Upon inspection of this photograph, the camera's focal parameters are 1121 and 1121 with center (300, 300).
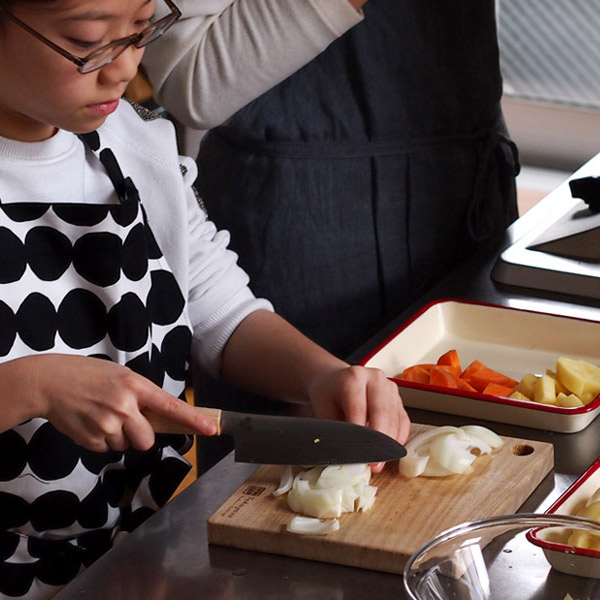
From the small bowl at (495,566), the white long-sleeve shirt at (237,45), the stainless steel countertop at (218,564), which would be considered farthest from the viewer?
the white long-sleeve shirt at (237,45)

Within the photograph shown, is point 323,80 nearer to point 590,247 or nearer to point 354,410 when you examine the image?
point 590,247

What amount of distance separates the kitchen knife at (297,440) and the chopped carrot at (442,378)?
177 millimetres

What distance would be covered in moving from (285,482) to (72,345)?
28 cm

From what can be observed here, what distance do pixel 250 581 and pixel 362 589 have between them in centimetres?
9

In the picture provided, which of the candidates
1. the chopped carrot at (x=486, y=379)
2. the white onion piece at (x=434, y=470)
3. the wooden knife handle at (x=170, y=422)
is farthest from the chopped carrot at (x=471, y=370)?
the wooden knife handle at (x=170, y=422)

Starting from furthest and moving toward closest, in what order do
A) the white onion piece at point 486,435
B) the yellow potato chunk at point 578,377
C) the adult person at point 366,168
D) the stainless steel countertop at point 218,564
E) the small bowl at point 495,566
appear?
the adult person at point 366,168
the yellow potato chunk at point 578,377
the white onion piece at point 486,435
the stainless steel countertop at point 218,564
the small bowl at point 495,566

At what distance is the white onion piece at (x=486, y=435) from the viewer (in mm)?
982

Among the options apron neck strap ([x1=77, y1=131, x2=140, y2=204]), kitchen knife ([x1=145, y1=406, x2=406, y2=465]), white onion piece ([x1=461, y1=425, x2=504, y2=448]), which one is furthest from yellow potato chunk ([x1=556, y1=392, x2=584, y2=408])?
apron neck strap ([x1=77, y1=131, x2=140, y2=204])

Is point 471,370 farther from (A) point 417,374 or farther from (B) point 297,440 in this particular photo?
(B) point 297,440

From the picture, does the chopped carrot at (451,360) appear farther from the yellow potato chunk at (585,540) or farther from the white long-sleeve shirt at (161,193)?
the yellow potato chunk at (585,540)

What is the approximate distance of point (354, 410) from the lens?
1.03 m

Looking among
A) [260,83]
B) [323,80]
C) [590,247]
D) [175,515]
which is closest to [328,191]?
[323,80]

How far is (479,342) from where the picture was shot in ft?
4.22

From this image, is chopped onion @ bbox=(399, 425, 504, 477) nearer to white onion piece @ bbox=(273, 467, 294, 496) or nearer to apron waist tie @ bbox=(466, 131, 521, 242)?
white onion piece @ bbox=(273, 467, 294, 496)
